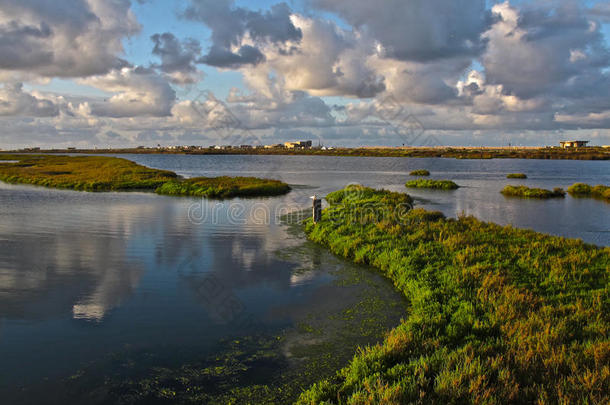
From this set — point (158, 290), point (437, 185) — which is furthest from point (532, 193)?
point (158, 290)

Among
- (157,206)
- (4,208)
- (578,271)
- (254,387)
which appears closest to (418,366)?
(254,387)

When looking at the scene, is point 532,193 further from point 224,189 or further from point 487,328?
point 487,328

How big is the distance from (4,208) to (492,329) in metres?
45.4

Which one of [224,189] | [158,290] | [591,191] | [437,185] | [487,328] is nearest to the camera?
[487,328]

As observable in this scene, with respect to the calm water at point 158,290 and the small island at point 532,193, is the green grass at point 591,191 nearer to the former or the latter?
the small island at point 532,193

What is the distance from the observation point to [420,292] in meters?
14.9

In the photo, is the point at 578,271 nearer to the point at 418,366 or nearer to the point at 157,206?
the point at 418,366

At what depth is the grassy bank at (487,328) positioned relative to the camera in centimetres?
787

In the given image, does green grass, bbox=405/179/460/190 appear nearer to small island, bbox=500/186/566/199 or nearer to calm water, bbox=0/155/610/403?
small island, bbox=500/186/566/199

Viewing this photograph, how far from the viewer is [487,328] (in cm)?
1085

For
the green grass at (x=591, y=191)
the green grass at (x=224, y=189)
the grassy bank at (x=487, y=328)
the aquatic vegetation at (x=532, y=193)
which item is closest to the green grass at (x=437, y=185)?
the aquatic vegetation at (x=532, y=193)

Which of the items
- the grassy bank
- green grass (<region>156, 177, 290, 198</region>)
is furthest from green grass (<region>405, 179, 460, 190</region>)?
the grassy bank

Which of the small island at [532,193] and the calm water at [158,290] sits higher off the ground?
the small island at [532,193]

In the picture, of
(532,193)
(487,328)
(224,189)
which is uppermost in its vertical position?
(224,189)
